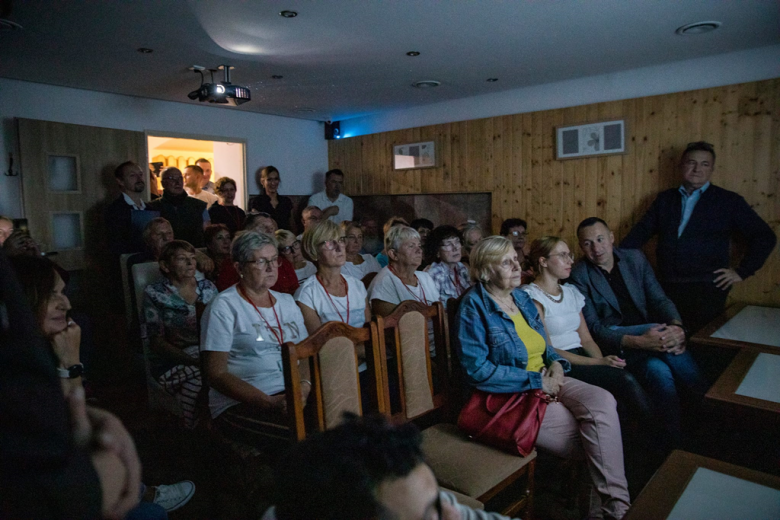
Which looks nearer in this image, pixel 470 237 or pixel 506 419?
pixel 506 419

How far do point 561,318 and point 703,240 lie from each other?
86.1 inches

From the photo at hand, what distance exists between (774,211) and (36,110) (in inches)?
254

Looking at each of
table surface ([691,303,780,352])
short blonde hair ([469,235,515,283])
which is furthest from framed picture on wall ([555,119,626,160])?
short blonde hair ([469,235,515,283])

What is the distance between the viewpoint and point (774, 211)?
392 cm

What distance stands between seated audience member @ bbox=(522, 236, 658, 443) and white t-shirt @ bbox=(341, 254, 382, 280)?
1476 mm

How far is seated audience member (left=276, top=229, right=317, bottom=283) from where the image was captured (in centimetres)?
Answer: 358

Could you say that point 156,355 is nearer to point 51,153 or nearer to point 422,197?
point 51,153

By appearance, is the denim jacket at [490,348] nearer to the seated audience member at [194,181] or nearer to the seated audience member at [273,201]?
the seated audience member at [273,201]

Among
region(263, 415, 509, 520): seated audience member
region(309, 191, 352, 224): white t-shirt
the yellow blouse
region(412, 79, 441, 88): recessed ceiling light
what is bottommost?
the yellow blouse

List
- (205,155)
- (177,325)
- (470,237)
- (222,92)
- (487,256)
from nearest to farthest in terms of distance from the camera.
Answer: (487,256)
(177,325)
(470,237)
(222,92)
(205,155)

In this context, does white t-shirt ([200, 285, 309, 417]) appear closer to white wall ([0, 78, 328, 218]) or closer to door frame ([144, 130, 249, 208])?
white wall ([0, 78, 328, 218])

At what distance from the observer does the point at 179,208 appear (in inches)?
197

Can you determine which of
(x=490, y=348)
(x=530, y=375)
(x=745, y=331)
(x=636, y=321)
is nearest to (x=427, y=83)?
(x=636, y=321)

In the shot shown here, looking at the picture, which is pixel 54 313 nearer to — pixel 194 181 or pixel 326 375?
pixel 326 375
